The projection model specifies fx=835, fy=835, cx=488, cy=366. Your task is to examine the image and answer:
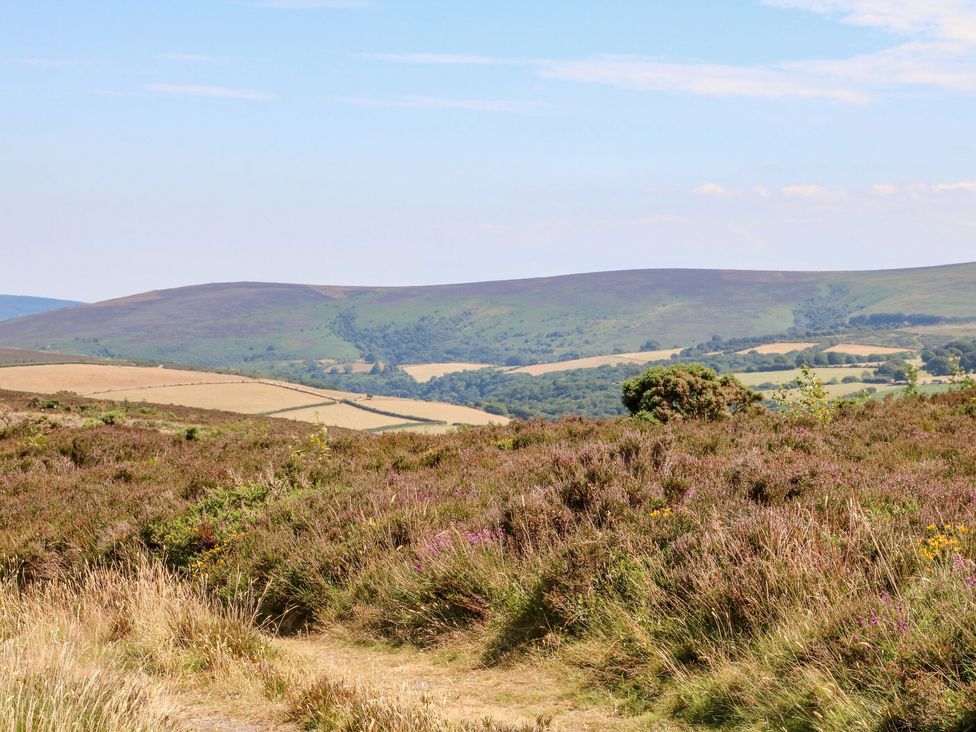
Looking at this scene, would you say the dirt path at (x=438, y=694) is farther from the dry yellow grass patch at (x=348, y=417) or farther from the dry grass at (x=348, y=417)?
the dry grass at (x=348, y=417)

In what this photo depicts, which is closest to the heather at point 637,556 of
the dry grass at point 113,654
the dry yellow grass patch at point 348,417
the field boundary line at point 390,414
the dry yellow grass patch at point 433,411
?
the dry grass at point 113,654

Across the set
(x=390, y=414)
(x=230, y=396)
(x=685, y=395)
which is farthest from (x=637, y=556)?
(x=230, y=396)

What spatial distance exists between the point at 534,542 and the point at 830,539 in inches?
109

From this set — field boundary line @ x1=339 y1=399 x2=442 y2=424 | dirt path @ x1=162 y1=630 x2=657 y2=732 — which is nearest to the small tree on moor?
dirt path @ x1=162 y1=630 x2=657 y2=732

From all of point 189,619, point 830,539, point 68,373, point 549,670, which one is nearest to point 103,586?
point 189,619

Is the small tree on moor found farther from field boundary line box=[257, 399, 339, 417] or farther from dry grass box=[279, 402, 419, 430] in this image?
field boundary line box=[257, 399, 339, 417]

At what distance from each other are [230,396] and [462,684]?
7194 cm

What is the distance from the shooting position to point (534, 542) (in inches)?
316

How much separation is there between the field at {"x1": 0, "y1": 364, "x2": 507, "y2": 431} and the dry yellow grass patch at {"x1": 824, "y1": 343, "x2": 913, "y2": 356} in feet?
393

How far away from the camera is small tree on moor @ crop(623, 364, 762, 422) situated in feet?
76.5

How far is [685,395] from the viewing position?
78.3ft

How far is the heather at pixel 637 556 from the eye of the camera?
16.3 feet

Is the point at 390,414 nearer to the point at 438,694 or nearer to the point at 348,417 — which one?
the point at 348,417

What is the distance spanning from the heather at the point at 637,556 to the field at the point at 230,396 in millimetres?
49411
